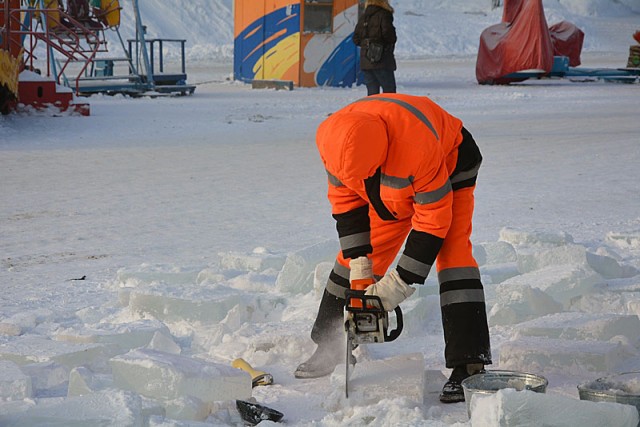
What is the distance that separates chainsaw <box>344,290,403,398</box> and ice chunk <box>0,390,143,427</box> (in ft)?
2.48

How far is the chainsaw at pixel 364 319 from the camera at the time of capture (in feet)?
11.3

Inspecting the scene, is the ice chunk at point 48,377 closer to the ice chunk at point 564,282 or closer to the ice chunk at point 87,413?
the ice chunk at point 87,413

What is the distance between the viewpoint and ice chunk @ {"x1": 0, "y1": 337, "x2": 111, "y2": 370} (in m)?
3.82

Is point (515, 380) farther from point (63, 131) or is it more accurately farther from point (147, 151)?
point (63, 131)

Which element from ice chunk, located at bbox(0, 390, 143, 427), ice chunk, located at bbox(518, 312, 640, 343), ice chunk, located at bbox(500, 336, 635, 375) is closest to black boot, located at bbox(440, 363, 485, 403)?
ice chunk, located at bbox(500, 336, 635, 375)

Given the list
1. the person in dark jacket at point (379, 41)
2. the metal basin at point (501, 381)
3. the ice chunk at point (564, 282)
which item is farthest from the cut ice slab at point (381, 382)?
the person in dark jacket at point (379, 41)

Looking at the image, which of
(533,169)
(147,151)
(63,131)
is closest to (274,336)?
(533,169)

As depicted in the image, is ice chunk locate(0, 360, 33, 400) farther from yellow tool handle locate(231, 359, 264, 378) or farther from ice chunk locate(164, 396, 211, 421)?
yellow tool handle locate(231, 359, 264, 378)

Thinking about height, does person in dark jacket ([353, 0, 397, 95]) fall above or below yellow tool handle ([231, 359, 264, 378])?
above

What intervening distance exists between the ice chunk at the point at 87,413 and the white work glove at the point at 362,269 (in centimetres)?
88

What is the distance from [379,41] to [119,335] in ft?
29.0

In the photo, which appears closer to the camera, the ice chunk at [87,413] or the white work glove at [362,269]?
the ice chunk at [87,413]

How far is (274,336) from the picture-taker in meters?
4.23

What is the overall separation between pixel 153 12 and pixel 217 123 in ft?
93.7
